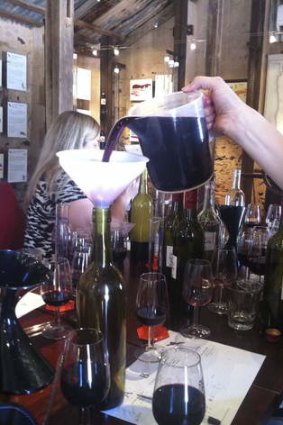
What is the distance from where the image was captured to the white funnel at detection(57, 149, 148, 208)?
65cm

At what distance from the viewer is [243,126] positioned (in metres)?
1.09

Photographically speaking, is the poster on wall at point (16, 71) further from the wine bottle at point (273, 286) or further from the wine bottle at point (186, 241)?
the wine bottle at point (273, 286)

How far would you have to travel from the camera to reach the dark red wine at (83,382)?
644 mm

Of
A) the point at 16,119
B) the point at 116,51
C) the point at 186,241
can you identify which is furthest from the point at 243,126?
the point at 116,51

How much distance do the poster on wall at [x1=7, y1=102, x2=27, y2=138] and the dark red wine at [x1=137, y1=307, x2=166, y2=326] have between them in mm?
2608

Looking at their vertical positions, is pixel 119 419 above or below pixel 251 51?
below

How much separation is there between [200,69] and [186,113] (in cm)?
470

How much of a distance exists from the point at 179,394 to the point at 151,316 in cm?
34

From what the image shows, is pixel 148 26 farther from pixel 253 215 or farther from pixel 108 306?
pixel 108 306

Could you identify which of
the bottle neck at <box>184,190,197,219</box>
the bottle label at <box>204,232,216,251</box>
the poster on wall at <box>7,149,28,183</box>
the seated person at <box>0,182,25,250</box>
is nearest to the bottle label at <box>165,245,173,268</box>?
the bottle neck at <box>184,190,197,219</box>

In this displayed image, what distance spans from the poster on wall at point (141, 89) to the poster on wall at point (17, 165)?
8.45 ft

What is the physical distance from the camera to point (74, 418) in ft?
2.40

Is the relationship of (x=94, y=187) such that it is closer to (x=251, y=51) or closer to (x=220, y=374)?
(x=220, y=374)

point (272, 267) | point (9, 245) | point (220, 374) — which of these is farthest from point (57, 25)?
point (220, 374)
